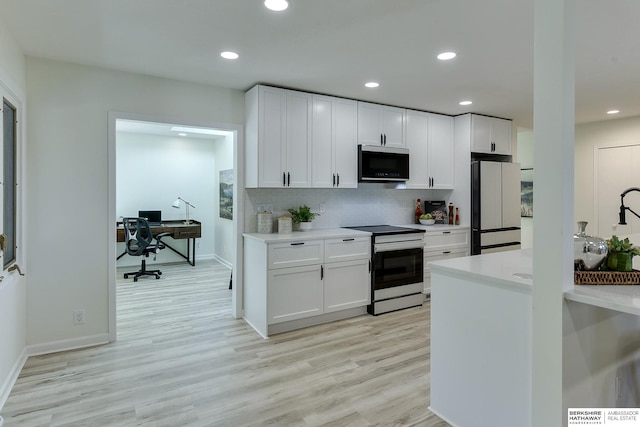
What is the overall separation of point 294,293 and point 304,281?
154 millimetres

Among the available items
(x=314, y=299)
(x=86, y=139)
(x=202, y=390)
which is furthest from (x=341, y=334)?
(x=86, y=139)

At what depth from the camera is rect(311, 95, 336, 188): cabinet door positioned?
3.98 m

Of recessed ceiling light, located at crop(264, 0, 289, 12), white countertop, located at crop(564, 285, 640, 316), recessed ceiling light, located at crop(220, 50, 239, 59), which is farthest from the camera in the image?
recessed ceiling light, located at crop(220, 50, 239, 59)

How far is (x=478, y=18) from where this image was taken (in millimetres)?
2299

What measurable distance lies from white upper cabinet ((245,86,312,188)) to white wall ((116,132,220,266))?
3.67 metres

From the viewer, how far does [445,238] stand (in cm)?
469

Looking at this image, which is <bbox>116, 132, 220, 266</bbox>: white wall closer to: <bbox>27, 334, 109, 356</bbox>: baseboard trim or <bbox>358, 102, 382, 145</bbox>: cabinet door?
<bbox>27, 334, 109, 356</bbox>: baseboard trim

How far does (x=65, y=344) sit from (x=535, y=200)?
3654 millimetres

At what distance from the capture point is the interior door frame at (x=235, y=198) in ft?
10.7

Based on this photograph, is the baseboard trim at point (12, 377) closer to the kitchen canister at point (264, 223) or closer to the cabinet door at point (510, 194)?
the kitchen canister at point (264, 223)

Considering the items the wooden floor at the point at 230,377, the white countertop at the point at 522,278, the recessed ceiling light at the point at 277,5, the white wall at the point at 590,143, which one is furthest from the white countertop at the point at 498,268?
the white wall at the point at 590,143

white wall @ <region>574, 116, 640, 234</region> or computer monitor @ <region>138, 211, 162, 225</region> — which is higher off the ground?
white wall @ <region>574, 116, 640, 234</region>

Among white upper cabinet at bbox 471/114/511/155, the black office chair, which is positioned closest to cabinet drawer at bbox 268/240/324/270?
white upper cabinet at bbox 471/114/511/155

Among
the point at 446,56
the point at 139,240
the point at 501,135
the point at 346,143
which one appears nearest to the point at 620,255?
the point at 446,56
